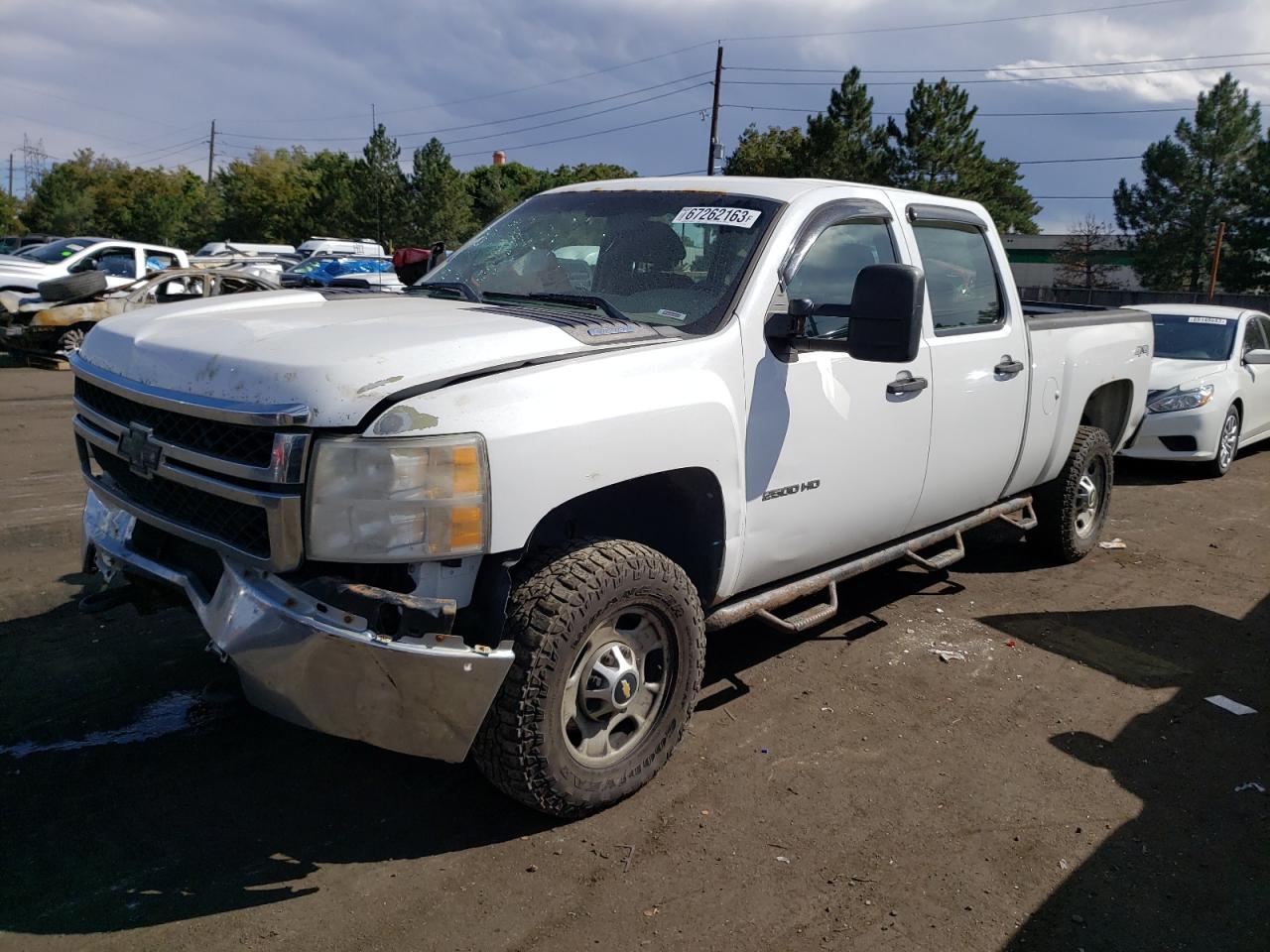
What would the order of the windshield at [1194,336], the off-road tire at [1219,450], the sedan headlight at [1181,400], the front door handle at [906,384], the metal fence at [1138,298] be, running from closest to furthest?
1. the front door handle at [906,384]
2. the sedan headlight at [1181,400]
3. the off-road tire at [1219,450]
4. the windshield at [1194,336]
5. the metal fence at [1138,298]

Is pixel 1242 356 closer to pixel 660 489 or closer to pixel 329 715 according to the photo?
pixel 660 489

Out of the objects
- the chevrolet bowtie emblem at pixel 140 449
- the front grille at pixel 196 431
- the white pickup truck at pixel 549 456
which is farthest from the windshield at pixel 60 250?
the chevrolet bowtie emblem at pixel 140 449

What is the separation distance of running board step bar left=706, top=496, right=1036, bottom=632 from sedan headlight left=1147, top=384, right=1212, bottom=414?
14.9 feet

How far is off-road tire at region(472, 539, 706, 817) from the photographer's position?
281 centimetres

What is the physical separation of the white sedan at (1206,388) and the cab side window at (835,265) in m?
6.03

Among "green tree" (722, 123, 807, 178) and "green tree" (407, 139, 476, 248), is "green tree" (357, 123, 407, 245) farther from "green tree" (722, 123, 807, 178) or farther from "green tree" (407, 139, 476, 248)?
"green tree" (722, 123, 807, 178)

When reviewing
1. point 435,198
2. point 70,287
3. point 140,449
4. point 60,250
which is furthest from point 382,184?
point 140,449

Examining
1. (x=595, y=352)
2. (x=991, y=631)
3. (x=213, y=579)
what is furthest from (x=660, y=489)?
(x=991, y=631)

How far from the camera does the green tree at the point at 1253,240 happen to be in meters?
49.2

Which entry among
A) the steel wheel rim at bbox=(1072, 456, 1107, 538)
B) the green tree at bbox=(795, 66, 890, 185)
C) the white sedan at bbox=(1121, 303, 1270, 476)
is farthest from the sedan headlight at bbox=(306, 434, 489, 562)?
the green tree at bbox=(795, 66, 890, 185)

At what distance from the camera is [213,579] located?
306 cm

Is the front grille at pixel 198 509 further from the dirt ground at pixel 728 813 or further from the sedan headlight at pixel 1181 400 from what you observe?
the sedan headlight at pixel 1181 400

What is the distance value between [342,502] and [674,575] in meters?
1.12

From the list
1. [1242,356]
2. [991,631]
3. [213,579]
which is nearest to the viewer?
[213,579]
